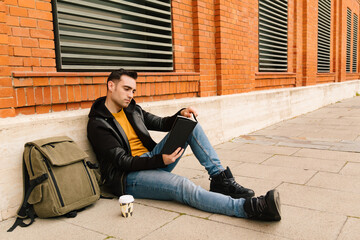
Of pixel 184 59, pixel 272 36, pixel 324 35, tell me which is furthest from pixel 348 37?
pixel 184 59

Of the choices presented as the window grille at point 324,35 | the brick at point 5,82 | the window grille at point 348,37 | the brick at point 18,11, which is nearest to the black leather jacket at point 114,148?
the brick at point 5,82

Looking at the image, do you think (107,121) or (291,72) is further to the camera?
(291,72)

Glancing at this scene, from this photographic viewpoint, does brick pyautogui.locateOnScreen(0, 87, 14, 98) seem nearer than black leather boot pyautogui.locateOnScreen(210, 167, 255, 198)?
Yes

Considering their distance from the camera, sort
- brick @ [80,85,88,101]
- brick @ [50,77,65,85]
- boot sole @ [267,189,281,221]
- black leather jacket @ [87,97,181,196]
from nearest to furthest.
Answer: boot sole @ [267,189,281,221], black leather jacket @ [87,97,181,196], brick @ [50,77,65,85], brick @ [80,85,88,101]

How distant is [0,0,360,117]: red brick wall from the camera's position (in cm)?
302

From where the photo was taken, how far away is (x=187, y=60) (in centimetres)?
541

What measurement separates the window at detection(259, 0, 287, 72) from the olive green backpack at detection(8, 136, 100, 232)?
6.01 meters

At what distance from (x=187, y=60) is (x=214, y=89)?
2.85 ft

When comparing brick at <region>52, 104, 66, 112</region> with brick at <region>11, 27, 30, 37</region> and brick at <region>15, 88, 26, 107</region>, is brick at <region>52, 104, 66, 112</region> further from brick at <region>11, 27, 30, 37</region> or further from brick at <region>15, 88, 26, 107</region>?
brick at <region>11, 27, 30, 37</region>

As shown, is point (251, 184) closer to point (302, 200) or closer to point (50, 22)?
point (302, 200)

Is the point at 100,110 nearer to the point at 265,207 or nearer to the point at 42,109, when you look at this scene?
the point at 42,109

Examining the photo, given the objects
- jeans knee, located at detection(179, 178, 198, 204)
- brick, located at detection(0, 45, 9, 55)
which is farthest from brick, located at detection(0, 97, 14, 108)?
jeans knee, located at detection(179, 178, 198, 204)

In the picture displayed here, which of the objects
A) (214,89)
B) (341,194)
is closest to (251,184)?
(341,194)

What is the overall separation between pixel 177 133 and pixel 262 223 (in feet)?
3.21
